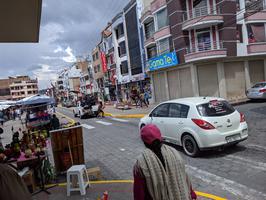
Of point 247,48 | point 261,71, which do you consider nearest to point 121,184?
point 247,48

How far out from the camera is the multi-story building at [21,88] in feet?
354

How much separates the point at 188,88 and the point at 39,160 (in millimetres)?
19880

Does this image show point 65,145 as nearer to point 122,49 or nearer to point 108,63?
point 122,49

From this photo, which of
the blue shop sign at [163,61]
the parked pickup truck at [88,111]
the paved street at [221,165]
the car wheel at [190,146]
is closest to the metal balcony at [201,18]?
the blue shop sign at [163,61]

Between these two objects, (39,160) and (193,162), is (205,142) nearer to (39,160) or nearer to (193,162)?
(193,162)

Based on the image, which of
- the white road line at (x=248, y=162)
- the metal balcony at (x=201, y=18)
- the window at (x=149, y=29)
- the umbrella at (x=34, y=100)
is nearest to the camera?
the white road line at (x=248, y=162)

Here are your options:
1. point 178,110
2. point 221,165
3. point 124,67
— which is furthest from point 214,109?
point 124,67

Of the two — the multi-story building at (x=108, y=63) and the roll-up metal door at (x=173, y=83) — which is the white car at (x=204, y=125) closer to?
the roll-up metal door at (x=173, y=83)

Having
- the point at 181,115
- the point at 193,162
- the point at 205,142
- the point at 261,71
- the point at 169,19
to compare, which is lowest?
the point at 193,162

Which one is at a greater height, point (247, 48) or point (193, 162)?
point (247, 48)

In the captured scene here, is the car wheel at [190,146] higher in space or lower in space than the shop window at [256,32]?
lower

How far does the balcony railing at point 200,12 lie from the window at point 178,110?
16728 millimetres

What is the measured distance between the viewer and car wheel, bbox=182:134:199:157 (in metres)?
7.03

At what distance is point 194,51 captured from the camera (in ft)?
74.8
